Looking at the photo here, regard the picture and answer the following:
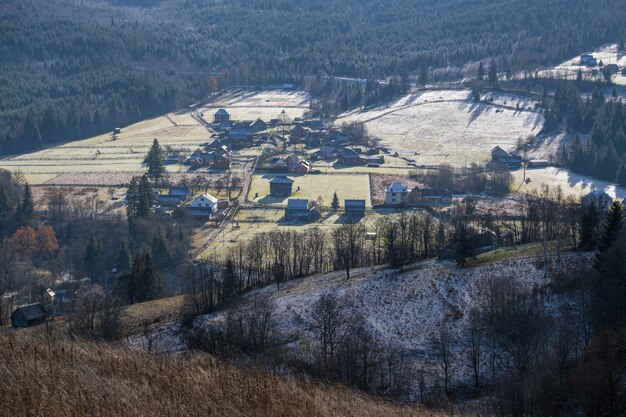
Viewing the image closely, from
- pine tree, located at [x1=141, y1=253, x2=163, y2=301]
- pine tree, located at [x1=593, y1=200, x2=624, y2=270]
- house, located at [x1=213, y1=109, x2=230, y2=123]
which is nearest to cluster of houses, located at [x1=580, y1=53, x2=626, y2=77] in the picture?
house, located at [x1=213, y1=109, x2=230, y2=123]

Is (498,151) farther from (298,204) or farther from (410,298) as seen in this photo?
(410,298)

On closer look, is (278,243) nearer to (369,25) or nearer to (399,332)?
(399,332)

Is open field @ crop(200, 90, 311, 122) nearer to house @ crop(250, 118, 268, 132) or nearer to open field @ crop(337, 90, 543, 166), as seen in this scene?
house @ crop(250, 118, 268, 132)

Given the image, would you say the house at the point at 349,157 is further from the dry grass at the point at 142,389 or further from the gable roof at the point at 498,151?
the dry grass at the point at 142,389

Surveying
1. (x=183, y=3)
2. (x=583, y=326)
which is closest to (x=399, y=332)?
(x=583, y=326)

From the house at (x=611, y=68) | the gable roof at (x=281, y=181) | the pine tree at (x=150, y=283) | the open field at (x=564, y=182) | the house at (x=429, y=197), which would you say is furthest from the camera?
the house at (x=611, y=68)

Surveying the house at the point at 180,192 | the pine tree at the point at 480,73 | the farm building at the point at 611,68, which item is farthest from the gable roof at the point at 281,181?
the farm building at the point at 611,68

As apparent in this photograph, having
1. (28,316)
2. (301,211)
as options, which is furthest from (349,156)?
(28,316)
